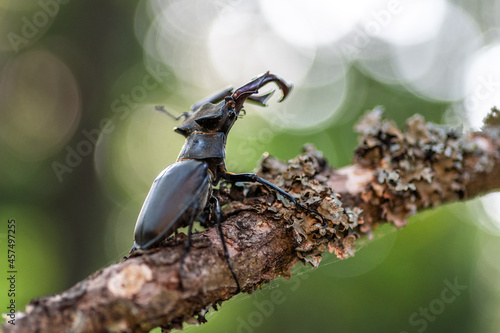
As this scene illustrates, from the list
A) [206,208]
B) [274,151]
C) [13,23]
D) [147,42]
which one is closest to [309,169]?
[206,208]

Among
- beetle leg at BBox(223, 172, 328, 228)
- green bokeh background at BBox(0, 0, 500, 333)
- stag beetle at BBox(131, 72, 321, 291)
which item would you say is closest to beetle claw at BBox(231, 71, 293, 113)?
stag beetle at BBox(131, 72, 321, 291)

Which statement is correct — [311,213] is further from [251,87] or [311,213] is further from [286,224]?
[251,87]

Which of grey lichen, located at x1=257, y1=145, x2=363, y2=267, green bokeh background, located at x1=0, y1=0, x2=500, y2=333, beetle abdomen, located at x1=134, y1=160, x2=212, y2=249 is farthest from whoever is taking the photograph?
green bokeh background, located at x1=0, y1=0, x2=500, y2=333

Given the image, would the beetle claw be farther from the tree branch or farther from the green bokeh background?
the green bokeh background

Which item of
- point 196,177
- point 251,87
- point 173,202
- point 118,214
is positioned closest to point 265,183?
point 196,177

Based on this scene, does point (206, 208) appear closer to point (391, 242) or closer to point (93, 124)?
point (93, 124)

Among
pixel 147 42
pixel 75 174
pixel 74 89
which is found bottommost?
pixel 75 174
